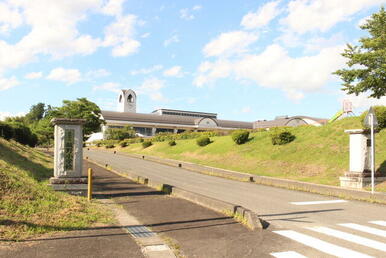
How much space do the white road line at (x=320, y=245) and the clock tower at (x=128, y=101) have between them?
294 feet

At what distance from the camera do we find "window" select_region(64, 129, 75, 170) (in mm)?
11648

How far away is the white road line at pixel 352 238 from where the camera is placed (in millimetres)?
6266

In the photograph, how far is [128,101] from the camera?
9512cm

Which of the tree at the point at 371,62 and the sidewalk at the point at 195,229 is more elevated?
the tree at the point at 371,62

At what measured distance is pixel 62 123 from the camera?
38.2 ft

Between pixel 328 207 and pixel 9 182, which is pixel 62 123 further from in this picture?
pixel 328 207

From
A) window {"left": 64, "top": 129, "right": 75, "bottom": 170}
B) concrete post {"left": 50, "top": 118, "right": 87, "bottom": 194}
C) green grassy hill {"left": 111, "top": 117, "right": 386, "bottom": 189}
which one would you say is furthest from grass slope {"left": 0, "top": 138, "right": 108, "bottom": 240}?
green grassy hill {"left": 111, "top": 117, "right": 386, "bottom": 189}

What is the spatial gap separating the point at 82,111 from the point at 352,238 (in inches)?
1551

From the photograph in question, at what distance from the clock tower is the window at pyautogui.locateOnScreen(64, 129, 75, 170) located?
8359cm

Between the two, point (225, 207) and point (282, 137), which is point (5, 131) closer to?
point (282, 137)

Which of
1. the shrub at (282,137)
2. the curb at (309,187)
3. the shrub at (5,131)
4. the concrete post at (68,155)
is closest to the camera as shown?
the concrete post at (68,155)

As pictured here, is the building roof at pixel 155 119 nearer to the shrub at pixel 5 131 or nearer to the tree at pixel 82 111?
the tree at pixel 82 111

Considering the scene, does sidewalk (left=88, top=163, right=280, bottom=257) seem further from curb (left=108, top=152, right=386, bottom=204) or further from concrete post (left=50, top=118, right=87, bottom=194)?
curb (left=108, top=152, right=386, bottom=204)

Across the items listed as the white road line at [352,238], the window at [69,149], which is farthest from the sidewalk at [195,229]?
the window at [69,149]
